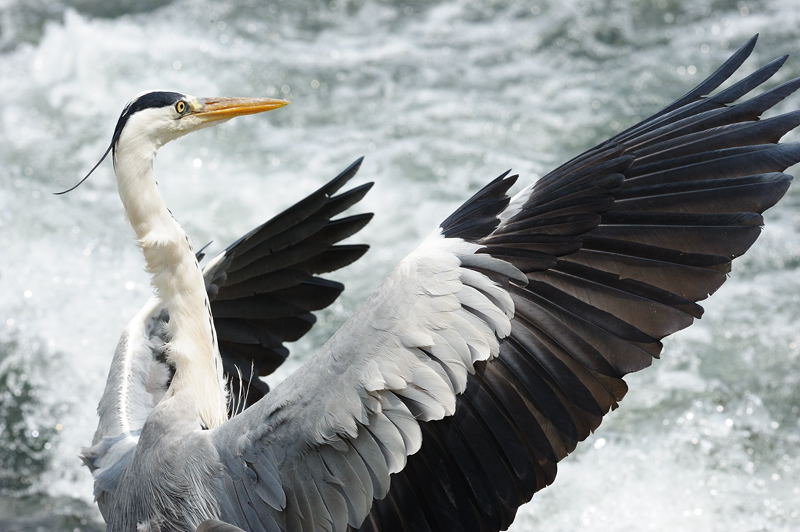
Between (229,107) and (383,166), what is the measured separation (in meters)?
4.20

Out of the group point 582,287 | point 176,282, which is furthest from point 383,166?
point 582,287

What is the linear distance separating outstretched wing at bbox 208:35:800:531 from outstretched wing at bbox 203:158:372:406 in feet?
3.45

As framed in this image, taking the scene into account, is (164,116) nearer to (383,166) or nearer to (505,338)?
(505,338)

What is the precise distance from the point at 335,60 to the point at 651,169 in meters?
6.33

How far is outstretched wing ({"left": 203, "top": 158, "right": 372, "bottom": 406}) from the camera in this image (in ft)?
14.1

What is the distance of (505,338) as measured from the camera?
3.22m

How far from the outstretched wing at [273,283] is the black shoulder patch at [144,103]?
69 centimetres

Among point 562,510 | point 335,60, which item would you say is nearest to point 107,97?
point 335,60

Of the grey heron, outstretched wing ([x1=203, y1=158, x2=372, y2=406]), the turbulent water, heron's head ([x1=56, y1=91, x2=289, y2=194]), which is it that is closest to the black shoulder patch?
heron's head ([x1=56, y1=91, x2=289, y2=194])

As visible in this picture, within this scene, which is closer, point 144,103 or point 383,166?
point 144,103

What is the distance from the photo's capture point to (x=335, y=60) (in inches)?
371

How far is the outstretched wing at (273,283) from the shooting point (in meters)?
4.30

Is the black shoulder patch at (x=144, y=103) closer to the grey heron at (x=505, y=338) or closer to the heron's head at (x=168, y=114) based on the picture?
the heron's head at (x=168, y=114)

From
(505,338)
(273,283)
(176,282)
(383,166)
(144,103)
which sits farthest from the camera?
(383,166)
